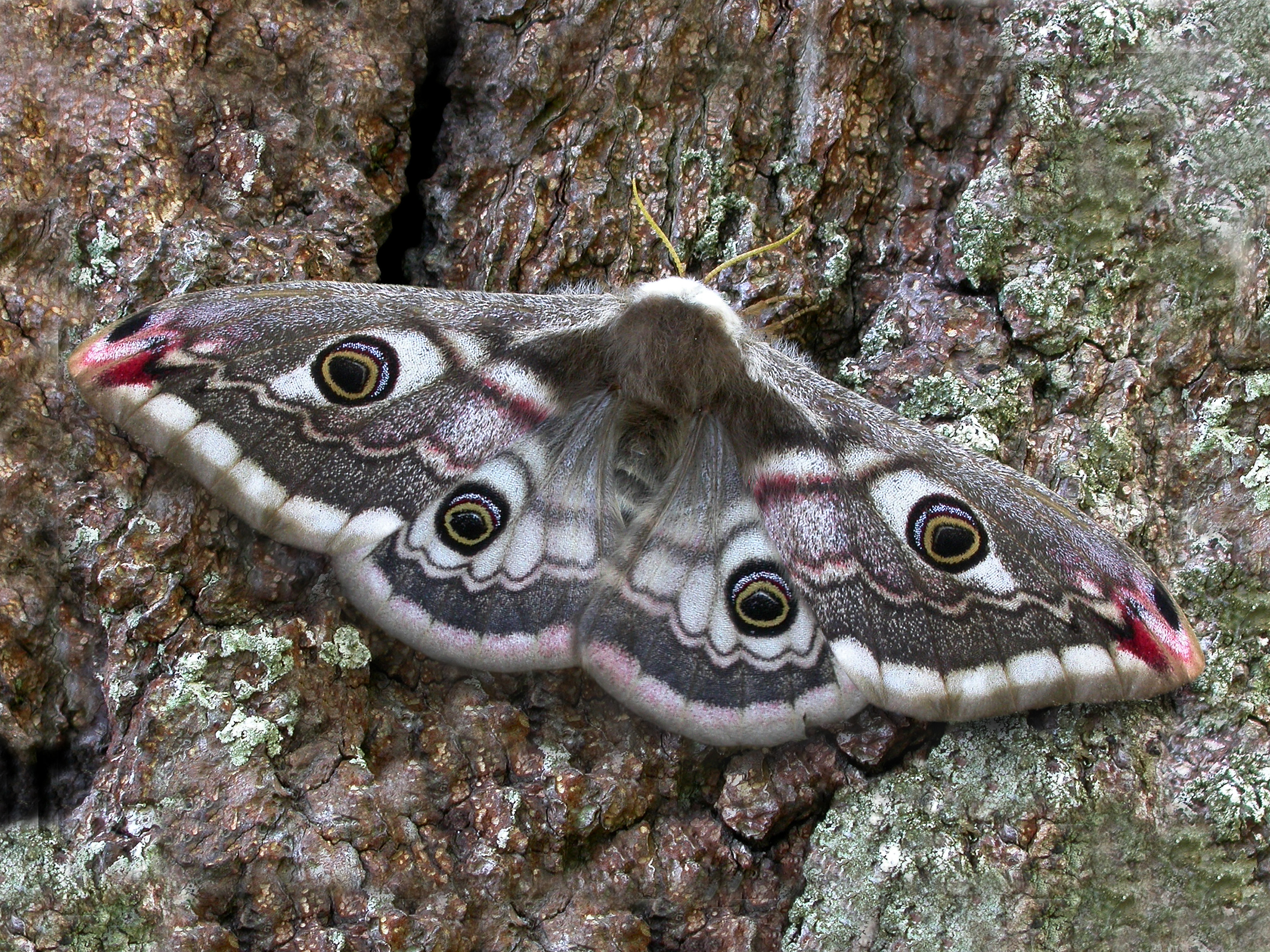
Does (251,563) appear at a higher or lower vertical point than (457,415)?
lower

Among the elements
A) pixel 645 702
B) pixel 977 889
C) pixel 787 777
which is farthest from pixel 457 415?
pixel 977 889

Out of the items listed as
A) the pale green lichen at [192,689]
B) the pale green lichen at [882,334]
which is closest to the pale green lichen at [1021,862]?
the pale green lichen at [882,334]

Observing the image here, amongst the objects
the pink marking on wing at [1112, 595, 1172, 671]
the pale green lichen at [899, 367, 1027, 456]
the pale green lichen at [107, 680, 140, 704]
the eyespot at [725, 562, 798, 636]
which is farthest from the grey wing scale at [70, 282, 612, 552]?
the pink marking on wing at [1112, 595, 1172, 671]

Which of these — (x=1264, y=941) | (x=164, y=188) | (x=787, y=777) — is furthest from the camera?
(x=164, y=188)

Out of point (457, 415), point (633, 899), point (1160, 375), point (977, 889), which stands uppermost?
point (1160, 375)

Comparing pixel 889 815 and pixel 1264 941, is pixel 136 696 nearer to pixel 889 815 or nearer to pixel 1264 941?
pixel 889 815

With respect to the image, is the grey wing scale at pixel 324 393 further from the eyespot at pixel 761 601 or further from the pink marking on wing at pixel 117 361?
the eyespot at pixel 761 601

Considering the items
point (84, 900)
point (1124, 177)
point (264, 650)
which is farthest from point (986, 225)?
point (84, 900)
